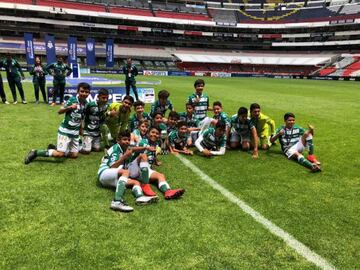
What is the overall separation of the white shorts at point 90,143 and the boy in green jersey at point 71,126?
301 mm

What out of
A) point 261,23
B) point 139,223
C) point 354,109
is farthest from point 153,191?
point 261,23

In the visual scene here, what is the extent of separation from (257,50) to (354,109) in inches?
2792

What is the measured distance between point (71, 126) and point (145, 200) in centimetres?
338

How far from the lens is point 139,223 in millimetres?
Answer: 4738

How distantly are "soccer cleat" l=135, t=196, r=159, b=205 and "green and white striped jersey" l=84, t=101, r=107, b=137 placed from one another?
349 cm

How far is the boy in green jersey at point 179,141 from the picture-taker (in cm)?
866

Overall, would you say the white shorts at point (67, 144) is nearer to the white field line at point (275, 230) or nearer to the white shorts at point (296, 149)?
the white field line at point (275, 230)

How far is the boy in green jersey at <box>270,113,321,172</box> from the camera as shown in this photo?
7.89 metres

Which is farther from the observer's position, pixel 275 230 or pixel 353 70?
pixel 353 70

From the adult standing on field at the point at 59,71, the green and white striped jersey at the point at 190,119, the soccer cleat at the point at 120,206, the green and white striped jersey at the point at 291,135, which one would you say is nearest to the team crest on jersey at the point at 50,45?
the adult standing on field at the point at 59,71

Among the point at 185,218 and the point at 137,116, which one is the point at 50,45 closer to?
the point at 137,116

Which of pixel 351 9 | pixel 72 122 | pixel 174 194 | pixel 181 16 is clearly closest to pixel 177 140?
pixel 72 122

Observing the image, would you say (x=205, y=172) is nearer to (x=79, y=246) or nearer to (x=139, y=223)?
(x=139, y=223)

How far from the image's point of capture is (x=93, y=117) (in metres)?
8.31
